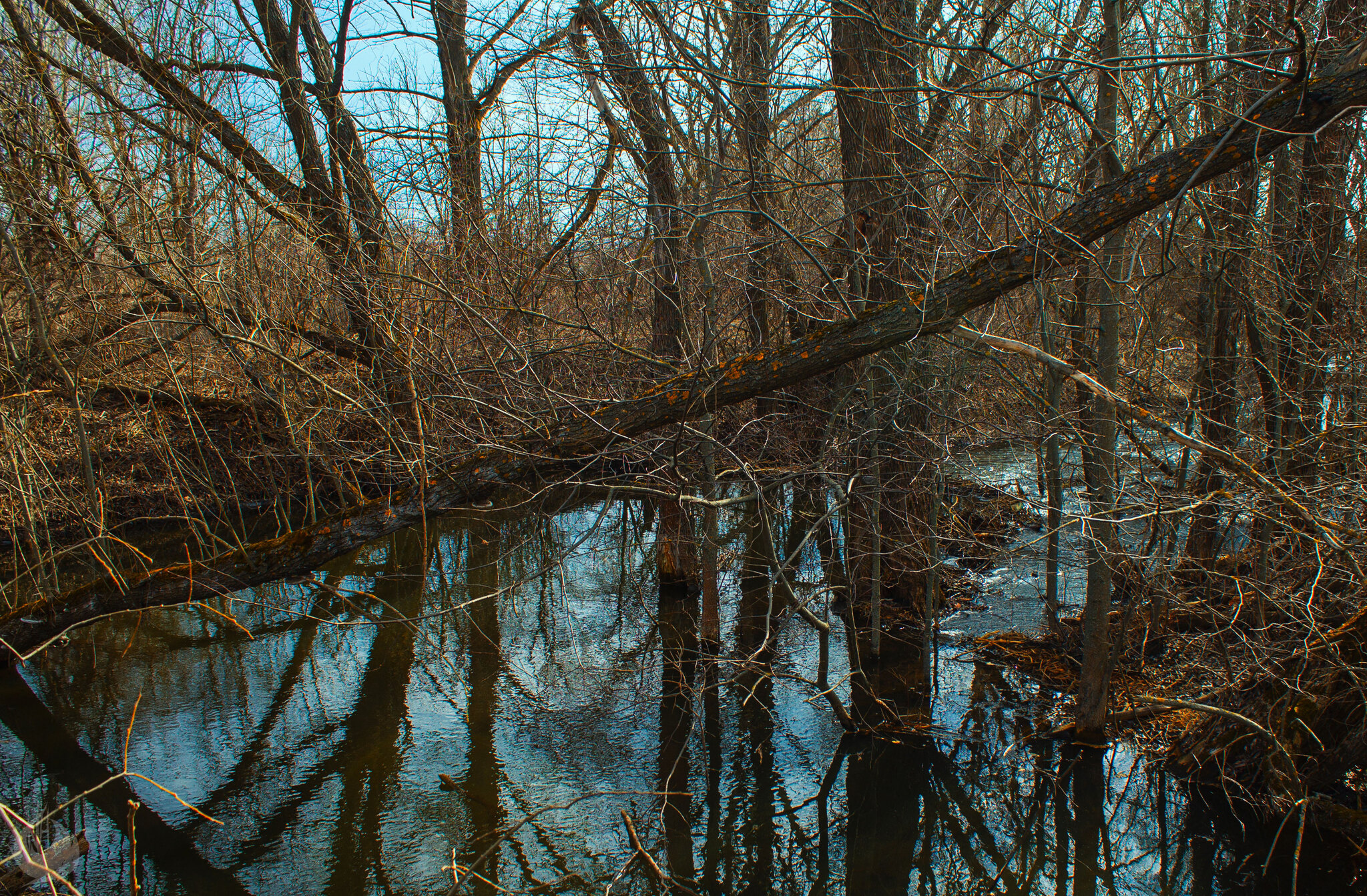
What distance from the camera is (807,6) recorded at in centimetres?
671

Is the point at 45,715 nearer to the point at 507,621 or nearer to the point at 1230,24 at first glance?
the point at 507,621

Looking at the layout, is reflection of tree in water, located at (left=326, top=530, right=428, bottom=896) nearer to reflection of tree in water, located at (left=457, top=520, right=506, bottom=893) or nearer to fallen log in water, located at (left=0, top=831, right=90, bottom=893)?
reflection of tree in water, located at (left=457, top=520, right=506, bottom=893)

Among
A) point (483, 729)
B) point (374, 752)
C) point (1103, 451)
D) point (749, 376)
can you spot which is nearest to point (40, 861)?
point (374, 752)

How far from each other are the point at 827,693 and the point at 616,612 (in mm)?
4245

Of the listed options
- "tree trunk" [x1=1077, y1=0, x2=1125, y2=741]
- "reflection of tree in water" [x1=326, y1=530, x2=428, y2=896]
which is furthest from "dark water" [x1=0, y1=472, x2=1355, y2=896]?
"tree trunk" [x1=1077, y1=0, x2=1125, y2=741]

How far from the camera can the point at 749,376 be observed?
5.43 metres

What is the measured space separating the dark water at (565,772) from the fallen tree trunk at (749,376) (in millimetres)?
542

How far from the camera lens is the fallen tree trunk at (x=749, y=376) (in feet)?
13.7

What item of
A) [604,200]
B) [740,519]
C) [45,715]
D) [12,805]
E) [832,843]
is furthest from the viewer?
[740,519]

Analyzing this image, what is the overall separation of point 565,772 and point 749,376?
3.57 m

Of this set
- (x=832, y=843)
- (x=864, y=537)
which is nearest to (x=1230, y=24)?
(x=864, y=537)

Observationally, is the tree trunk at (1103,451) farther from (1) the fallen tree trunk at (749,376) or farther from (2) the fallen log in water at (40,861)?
(2) the fallen log in water at (40,861)

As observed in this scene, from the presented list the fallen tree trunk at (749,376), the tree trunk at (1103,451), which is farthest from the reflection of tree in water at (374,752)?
the tree trunk at (1103,451)

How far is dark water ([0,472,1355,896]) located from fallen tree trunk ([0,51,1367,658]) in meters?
0.54
